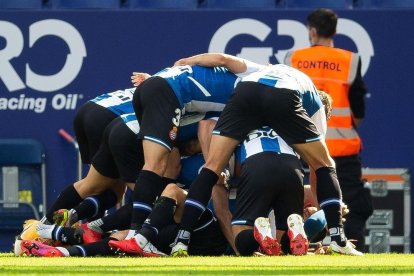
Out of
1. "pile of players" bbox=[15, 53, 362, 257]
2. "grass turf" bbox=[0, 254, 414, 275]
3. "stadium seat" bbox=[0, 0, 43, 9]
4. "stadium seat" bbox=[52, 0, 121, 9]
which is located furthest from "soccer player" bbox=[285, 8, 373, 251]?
"stadium seat" bbox=[0, 0, 43, 9]

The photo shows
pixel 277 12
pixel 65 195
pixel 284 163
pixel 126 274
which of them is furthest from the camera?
pixel 277 12

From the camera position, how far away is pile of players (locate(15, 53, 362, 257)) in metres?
9.09

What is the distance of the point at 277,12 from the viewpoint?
1218cm

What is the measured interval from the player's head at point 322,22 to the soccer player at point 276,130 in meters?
1.50

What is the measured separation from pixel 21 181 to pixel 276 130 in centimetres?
358

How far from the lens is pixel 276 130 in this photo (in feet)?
30.5

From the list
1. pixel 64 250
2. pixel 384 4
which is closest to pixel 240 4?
pixel 384 4

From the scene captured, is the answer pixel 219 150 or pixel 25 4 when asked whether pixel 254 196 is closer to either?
pixel 219 150

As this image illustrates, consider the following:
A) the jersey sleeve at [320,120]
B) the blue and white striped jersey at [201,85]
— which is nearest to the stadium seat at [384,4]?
the blue and white striped jersey at [201,85]

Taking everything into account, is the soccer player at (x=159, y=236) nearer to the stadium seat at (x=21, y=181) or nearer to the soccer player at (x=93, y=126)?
the soccer player at (x=93, y=126)

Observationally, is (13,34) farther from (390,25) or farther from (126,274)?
(126,274)

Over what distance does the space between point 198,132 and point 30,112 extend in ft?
9.41

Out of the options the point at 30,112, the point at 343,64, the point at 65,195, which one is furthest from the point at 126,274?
the point at 30,112

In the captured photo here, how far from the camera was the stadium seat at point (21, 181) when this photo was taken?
40.0 ft
